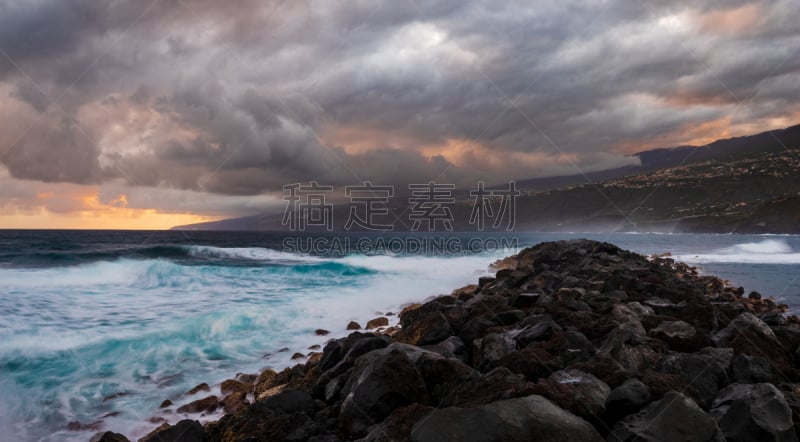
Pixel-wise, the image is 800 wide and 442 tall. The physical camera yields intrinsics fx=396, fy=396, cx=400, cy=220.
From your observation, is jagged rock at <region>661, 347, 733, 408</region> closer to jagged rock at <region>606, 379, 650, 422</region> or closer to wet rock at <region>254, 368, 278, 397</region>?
jagged rock at <region>606, 379, 650, 422</region>

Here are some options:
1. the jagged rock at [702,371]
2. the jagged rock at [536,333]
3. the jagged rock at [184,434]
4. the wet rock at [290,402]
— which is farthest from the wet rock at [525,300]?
the jagged rock at [184,434]

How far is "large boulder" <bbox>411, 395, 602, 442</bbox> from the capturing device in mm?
2496

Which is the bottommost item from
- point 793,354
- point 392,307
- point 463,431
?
point 392,307

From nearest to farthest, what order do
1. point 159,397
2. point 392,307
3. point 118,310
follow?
point 159,397, point 118,310, point 392,307

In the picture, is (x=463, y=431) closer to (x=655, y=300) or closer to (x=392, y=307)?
(x=655, y=300)

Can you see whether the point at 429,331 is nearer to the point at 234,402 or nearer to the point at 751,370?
the point at 234,402

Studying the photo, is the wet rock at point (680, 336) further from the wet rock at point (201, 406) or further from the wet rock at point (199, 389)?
the wet rock at point (199, 389)

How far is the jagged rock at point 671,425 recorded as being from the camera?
8.46ft

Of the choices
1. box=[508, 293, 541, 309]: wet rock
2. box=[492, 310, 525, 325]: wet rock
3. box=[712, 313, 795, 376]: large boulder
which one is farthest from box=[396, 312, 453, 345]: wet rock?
box=[712, 313, 795, 376]: large boulder

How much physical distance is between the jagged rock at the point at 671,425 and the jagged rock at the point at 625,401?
0.52 ft

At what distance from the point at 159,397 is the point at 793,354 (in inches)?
354

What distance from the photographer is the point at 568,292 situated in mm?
8797

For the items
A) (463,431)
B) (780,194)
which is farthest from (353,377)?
(780,194)

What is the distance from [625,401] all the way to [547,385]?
0.57 m
